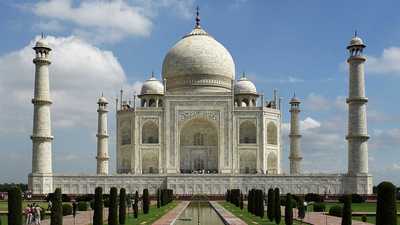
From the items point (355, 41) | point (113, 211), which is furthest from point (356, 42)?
point (113, 211)

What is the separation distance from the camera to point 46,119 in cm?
3111

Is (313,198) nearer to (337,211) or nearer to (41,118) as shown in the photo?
(337,211)

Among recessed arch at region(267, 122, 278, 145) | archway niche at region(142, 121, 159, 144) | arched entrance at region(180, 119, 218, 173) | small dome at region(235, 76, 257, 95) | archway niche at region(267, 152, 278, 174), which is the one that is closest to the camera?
arched entrance at region(180, 119, 218, 173)

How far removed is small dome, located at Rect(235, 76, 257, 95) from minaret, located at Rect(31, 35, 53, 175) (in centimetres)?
1251

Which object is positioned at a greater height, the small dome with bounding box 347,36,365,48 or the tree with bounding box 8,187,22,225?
the small dome with bounding box 347,36,365,48

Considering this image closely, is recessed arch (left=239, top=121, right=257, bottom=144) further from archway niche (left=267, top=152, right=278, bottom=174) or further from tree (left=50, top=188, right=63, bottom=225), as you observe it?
tree (left=50, top=188, right=63, bottom=225)

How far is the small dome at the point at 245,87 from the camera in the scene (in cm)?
3931

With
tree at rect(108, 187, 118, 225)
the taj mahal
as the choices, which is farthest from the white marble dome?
tree at rect(108, 187, 118, 225)

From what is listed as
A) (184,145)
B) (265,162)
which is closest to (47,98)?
(184,145)

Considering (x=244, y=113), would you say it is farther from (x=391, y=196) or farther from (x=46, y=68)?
(x=391, y=196)

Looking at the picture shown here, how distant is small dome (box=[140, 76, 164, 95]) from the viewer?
3916cm

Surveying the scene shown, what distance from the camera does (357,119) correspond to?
31.0 m

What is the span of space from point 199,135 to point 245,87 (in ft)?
14.4

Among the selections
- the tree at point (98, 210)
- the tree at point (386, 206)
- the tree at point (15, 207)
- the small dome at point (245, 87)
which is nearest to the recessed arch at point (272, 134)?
the small dome at point (245, 87)
